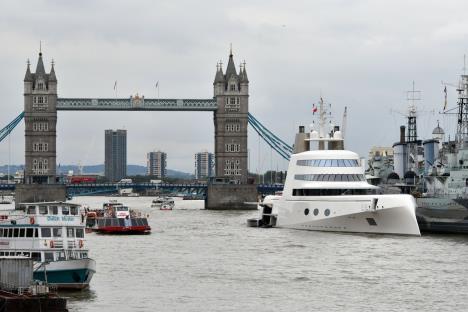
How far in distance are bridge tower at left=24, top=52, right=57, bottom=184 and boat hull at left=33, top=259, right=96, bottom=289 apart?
117 metres

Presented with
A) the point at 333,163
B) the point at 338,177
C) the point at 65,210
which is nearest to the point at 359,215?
the point at 338,177

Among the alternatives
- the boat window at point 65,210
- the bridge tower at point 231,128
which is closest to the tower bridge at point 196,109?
the bridge tower at point 231,128

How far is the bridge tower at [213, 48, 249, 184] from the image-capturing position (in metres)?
161

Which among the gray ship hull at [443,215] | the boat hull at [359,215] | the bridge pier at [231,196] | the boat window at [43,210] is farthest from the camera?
the bridge pier at [231,196]

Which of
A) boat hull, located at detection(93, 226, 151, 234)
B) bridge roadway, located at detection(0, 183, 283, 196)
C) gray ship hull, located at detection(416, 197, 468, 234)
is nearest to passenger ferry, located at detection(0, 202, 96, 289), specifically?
boat hull, located at detection(93, 226, 151, 234)

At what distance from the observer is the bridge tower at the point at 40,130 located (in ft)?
530

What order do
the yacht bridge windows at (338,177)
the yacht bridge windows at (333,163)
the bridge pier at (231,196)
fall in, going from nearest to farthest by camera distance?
the yacht bridge windows at (338,177) < the yacht bridge windows at (333,163) < the bridge pier at (231,196)

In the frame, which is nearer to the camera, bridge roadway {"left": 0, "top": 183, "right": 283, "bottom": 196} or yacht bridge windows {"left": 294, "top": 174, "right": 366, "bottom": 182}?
yacht bridge windows {"left": 294, "top": 174, "right": 366, "bottom": 182}

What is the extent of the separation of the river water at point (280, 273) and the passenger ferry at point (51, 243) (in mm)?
926

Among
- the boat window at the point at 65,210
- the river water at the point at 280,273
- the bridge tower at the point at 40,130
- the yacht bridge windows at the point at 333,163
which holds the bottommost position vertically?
the river water at the point at 280,273

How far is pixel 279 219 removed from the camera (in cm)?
8556

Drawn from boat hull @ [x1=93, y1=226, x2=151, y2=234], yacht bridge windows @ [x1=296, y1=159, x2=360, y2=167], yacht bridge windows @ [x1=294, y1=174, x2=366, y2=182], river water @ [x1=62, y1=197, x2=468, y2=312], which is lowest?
river water @ [x1=62, y1=197, x2=468, y2=312]

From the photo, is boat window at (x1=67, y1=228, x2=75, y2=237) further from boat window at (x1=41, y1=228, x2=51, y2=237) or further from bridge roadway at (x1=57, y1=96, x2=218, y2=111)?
bridge roadway at (x1=57, y1=96, x2=218, y2=111)

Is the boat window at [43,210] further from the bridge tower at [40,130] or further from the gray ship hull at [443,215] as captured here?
the bridge tower at [40,130]
